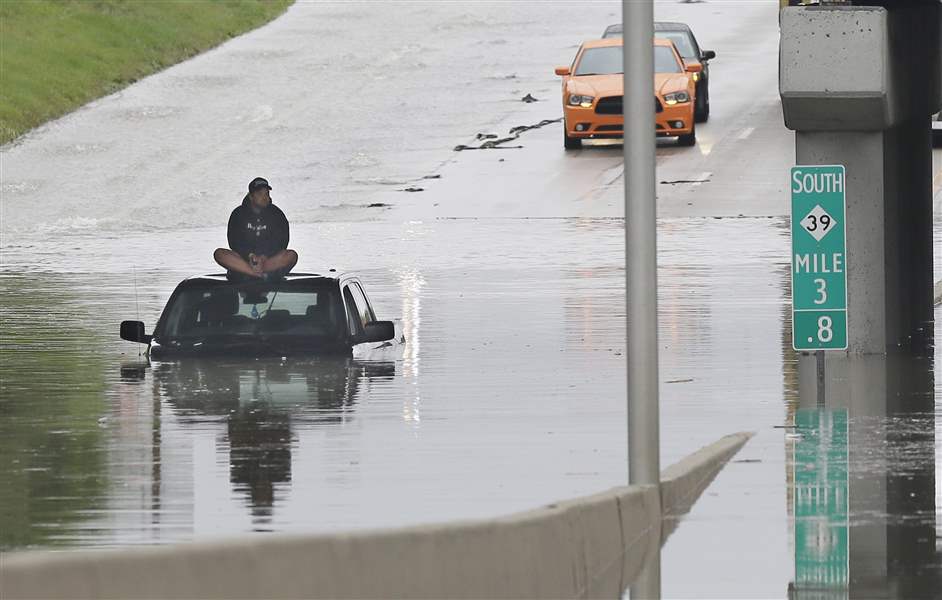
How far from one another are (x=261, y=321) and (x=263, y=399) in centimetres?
178

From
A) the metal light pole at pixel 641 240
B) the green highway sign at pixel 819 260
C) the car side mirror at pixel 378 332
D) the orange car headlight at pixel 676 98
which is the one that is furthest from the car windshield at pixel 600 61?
the metal light pole at pixel 641 240

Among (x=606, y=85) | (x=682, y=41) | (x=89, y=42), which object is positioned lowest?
(x=606, y=85)

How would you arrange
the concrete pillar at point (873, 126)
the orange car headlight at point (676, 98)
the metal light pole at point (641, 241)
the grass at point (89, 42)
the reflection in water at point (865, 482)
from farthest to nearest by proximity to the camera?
1. the grass at point (89, 42)
2. the orange car headlight at point (676, 98)
3. the concrete pillar at point (873, 126)
4. the metal light pole at point (641, 241)
5. the reflection in water at point (865, 482)

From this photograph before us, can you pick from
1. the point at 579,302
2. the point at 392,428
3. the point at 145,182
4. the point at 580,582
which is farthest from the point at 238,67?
the point at 580,582

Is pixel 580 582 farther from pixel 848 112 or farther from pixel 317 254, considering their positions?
pixel 317 254

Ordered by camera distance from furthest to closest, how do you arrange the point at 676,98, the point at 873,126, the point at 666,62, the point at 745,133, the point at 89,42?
the point at 89,42 → the point at 745,133 → the point at 666,62 → the point at 676,98 → the point at 873,126

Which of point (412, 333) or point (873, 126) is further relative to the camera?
point (412, 333)

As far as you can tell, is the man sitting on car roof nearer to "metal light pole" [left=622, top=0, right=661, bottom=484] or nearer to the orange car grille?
"metal light pole" [left=622, top=0, right=661, bottom=484]

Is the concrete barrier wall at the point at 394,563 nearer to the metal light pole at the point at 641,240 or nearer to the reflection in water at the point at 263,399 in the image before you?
the metal light pole at the point at 641,240

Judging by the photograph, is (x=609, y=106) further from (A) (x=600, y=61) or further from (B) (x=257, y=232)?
(B) (x=257, y=232)

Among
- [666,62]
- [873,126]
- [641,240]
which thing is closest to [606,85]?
[666,62]

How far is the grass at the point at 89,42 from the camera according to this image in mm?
51156

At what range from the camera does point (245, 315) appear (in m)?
19.4

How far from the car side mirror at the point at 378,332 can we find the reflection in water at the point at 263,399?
321 millimetres
